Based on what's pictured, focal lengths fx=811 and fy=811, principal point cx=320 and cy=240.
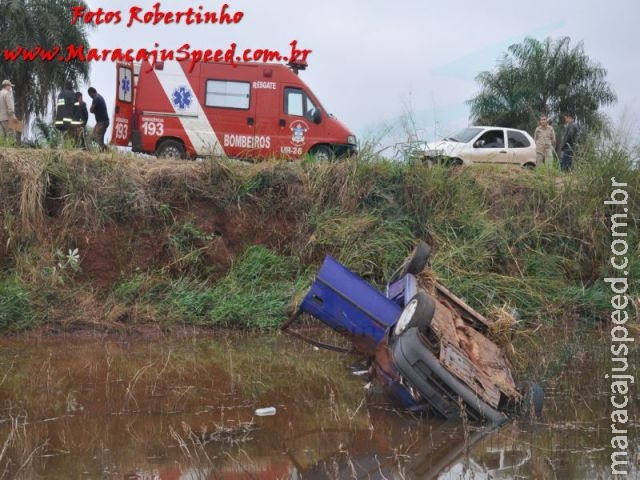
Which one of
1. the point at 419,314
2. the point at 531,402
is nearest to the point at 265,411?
the point at 419,314

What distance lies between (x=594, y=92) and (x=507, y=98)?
10.0 feet

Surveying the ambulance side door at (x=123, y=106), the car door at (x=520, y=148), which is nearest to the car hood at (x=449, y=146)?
the car door at (x=520, y=148)

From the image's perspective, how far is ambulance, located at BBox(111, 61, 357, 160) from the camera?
1562 centimetres

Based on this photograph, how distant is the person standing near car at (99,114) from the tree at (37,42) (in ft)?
35.3

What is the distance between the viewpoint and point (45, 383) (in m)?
7.52

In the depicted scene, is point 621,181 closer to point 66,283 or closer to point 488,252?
point 488,252

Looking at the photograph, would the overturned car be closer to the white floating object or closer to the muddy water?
the muddy water

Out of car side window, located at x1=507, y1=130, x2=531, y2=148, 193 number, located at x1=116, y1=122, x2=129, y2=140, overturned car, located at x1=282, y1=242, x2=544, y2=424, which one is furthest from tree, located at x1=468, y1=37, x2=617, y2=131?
overturned car, located at x1=282, y1=242, x2=544, y2=424

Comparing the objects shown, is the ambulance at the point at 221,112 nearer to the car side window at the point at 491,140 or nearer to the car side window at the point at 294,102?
the car side window at the point at 294,102

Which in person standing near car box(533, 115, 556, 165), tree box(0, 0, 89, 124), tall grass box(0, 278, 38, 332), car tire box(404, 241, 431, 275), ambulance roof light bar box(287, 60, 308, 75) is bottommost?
tall grass box(0, 278, 38, 332)

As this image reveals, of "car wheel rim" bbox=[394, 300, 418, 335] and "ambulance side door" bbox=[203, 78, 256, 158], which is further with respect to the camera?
"ambulance side door" bbox=[203, 78, 256, 158]

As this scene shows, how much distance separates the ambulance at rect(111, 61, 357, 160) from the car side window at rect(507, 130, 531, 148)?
4.04m

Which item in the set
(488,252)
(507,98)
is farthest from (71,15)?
(488,252)

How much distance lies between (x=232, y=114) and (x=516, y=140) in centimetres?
642
